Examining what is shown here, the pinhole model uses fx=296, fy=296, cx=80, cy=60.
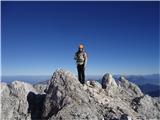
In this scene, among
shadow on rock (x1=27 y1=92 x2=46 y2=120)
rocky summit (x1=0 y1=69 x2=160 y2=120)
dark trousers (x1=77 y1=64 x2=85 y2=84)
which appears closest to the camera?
rocky summit (x1=0 y1=69 x2=160 y2=120)

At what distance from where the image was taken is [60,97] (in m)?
24.5

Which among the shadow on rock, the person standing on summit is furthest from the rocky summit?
the person standing on summit

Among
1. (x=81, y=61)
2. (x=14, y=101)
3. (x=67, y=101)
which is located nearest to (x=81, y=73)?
(x=81, y=61)

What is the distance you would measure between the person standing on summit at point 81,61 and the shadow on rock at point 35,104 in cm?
403

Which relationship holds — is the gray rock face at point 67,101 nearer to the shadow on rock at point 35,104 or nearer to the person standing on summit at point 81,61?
the shadow on rock at point 35,104

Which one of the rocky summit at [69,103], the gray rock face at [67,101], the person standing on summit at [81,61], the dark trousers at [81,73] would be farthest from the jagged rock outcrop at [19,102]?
the person standing on summit at [81,61]

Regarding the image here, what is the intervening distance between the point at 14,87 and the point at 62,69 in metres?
4.65

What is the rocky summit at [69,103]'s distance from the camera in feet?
75.9

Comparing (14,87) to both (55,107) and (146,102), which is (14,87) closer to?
(55,107)

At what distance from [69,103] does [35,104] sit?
4.26m

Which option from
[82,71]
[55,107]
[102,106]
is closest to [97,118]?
[102,106]

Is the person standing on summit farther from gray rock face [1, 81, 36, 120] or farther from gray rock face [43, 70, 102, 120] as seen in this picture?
gray rock face [1, 81, 36, 120]

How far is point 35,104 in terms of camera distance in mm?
26531

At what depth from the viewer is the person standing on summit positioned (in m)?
27.0
